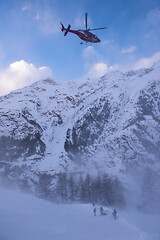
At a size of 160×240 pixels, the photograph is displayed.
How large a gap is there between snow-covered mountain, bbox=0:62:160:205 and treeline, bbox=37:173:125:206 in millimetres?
3877

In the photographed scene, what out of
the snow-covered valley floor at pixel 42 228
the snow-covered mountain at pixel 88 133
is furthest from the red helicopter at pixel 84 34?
the snow-covered mountain at pixel 88 133

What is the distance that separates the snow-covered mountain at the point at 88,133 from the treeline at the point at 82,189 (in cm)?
388

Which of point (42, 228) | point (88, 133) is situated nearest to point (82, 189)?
point (88, 133)

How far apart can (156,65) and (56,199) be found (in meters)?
115

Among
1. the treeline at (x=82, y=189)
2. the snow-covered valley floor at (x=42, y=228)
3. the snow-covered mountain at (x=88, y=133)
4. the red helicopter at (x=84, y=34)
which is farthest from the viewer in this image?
the snow-covered mountain at (x=88, y=133)

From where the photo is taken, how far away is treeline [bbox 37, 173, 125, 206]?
283 feet

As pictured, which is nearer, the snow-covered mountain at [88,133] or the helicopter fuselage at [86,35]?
the helicopter fuselage at [86,35]

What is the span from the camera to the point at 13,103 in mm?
138875

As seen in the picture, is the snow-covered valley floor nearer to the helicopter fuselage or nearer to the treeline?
the helicopter fuselage

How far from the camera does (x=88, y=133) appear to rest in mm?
115938

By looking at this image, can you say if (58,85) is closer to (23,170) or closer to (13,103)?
(13,103)

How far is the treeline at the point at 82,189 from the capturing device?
86.2 m

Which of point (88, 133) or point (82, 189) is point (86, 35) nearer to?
point (82, 189)

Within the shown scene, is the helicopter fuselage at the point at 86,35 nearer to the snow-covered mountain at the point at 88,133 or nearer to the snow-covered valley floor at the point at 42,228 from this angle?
the snow-covered valley floor at the point at 42,228
